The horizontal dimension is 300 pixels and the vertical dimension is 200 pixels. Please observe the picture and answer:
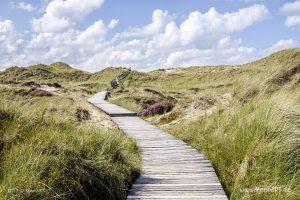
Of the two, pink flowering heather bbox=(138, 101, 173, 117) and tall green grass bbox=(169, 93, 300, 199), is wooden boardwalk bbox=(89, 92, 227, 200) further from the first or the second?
pink flowering heather bbox=(138, 101, 173, 117)

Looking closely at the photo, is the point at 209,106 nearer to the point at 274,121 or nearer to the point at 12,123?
the point at 274,121

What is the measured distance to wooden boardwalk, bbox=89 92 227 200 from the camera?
697 centimetres

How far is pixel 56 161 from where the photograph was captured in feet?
20.1

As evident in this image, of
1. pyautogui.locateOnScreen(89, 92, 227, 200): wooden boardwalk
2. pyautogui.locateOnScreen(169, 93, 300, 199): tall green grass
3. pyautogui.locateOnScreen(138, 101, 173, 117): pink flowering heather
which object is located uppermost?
pyautogui.locateOnScreen(169, 93, 300, 199): tall green grass

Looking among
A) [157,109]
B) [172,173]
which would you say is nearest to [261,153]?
[172,173]

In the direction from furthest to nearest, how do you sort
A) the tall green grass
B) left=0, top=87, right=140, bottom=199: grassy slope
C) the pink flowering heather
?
1. the pink flowering heather
2. the tall green grass
3. left=0, top=87, right=140, bottom=199: grassy slope

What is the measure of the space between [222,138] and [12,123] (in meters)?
4.36

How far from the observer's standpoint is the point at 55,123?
27.6ft

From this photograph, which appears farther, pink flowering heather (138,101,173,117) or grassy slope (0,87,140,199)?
pink flowering heather (138,101,173,117)

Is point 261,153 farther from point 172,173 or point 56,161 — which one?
point 56,161

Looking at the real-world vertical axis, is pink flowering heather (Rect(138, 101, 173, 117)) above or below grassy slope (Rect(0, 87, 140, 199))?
below

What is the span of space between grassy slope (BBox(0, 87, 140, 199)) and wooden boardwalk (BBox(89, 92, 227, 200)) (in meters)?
0.31

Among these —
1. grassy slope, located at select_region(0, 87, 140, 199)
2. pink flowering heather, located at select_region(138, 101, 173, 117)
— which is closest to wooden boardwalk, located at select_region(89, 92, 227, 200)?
grassy slope, located at select_region(0, 87, 140, 199)

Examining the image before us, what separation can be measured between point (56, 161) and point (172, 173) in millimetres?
2766
